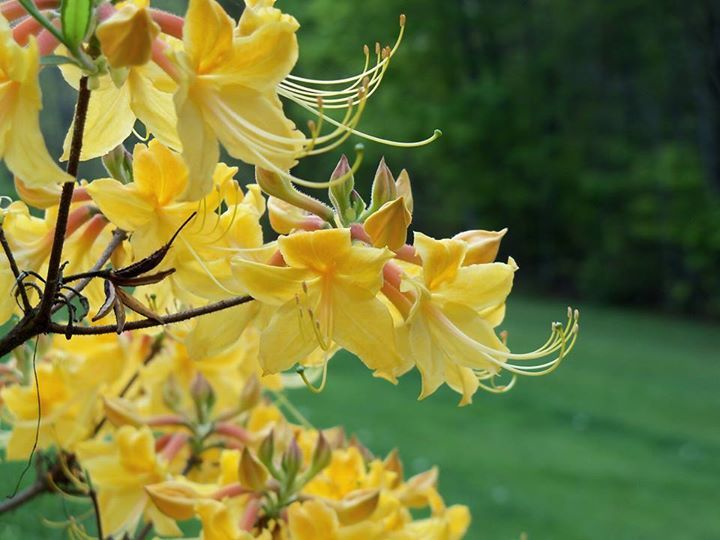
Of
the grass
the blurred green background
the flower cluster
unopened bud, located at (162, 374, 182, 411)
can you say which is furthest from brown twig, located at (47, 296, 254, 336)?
the blurred green background

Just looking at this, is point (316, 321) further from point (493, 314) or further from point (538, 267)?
point (538, 267)

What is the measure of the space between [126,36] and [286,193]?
6.4 inches

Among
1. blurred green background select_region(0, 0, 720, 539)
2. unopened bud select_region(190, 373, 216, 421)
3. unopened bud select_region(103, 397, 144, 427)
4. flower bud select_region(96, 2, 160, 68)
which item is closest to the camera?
flower bud select_region(96, 2, 160, 68)

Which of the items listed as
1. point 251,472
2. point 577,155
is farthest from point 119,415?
point 577,155

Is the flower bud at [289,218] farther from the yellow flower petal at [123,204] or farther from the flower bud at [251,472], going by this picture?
the flower bud at [251,472]

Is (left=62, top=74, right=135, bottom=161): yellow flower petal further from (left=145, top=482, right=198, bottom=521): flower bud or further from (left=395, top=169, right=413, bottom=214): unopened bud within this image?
(left=145, top=482, right=198, bottom=521): flower bud

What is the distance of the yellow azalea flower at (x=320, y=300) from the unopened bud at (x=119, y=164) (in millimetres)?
122

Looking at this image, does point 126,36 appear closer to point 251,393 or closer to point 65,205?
point 65,205

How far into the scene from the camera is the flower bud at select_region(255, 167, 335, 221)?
0.52 m

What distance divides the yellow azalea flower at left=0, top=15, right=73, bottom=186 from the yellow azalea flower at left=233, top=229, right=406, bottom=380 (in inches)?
4.7

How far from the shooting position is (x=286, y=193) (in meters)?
0.54

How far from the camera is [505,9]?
13484mm

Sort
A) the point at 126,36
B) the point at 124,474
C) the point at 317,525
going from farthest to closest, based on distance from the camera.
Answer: the point at 124,474 < the point at 317,525 < the point at 126,36

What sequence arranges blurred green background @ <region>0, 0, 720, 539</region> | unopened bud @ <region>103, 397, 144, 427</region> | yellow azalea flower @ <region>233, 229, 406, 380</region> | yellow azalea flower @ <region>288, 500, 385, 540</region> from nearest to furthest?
yellow azalea flower @ <region>233, 229, 406, 380</region> → yellow azalea flower @ <region>288, 500, 385, 540</region> → unopened bud @ <region>103, 397, 144, 427</region> → blurred green background @ <region>0, 0, 720, 539</region>
